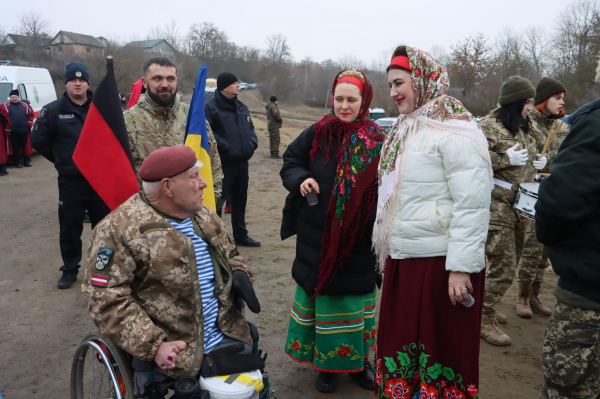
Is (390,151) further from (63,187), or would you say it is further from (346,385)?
(63,187)

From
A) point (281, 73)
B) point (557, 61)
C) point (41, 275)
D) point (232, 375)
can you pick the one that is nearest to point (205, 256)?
point (232, 375)

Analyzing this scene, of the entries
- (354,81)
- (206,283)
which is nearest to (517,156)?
(354,81)

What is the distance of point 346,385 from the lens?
324cm

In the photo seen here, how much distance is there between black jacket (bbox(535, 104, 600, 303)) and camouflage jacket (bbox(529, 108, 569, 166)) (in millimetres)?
2355

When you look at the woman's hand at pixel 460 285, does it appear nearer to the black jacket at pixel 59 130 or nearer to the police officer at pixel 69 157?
the police officer at pixel 69 157

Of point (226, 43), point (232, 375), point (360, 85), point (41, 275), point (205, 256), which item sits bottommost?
point (41, 275)

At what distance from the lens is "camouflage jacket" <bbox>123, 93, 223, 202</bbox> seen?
350cm

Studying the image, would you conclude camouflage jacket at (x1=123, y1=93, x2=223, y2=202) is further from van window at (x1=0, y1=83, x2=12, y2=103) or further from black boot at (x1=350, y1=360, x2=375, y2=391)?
van window at (x1=0, y1=83, x2=12, y2=103)

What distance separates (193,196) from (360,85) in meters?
1.30

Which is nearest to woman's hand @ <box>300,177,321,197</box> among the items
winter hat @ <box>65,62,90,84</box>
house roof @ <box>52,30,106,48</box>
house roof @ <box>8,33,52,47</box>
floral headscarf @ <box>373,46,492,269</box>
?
floral headscarf @ <box>373,46,492,269</box>

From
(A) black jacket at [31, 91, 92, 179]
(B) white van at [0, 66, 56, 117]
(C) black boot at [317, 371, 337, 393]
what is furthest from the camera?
(B) white van at [0, 66, 56, 117]

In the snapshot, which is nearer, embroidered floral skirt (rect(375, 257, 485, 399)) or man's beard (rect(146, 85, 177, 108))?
embroidered floral skirt (rect(375, 257, 485, 399))

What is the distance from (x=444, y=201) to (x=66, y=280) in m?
4.14

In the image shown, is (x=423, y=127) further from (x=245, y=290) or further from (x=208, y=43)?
(x=208, y=43)
